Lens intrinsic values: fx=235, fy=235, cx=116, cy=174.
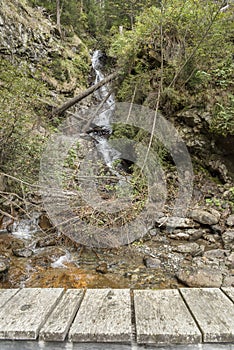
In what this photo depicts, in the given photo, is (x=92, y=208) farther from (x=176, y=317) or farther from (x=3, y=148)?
(x=176, y=317)

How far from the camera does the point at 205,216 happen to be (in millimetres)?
4609

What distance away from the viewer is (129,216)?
13.7 feet

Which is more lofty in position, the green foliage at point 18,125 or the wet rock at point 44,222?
the green foliage at point 18,125

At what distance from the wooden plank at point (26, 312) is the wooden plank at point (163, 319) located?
0.32 metres

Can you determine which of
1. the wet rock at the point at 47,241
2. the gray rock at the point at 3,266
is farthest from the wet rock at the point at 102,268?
the gray rock at the point at 3,266

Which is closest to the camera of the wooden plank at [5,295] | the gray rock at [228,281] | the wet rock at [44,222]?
the wooden plank at [5,295]

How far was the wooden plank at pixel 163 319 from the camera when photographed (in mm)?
708

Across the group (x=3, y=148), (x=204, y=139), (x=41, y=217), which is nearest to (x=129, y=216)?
(x=41, y=217)

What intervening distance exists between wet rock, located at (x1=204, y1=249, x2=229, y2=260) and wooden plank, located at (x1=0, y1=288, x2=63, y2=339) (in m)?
3.50

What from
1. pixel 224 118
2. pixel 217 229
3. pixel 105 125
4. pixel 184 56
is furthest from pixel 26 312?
pixel 105 125

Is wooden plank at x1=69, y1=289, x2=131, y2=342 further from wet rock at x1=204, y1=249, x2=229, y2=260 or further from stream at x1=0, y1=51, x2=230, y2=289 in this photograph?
wet rock at x1=204, y1=249, x2=229, y2=260

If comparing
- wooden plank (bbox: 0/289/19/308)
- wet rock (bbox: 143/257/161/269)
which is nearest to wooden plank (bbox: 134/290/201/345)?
wooden plank (bbox: 0/289/19/308)

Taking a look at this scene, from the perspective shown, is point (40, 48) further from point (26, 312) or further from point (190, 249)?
point (26, 312)

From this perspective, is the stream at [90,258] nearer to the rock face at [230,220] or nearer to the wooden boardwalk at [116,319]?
the rock face at [230,220]
